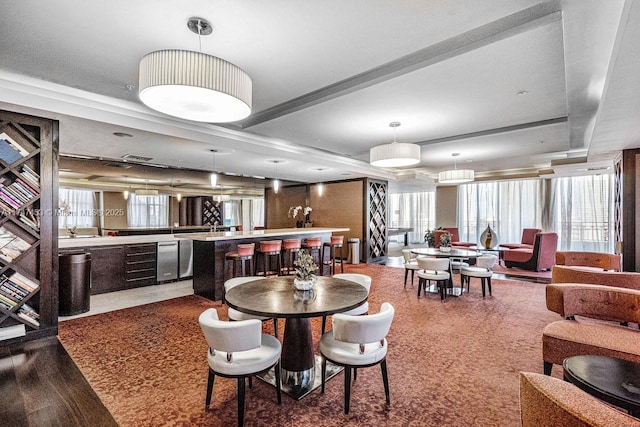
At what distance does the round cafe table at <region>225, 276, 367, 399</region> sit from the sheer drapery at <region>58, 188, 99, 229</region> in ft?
15.3

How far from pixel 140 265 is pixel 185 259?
86 centimetres

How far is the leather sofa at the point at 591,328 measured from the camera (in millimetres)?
2193

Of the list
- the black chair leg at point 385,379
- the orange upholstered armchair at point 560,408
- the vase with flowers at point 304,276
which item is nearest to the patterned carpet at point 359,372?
the black chair leg at point 385,379

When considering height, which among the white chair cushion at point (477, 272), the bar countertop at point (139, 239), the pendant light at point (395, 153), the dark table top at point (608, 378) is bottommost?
the white chair cushion at point (477, 272)

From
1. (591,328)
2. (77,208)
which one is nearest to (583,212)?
(591,328)

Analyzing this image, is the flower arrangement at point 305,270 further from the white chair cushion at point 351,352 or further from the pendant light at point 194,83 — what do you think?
the pendant light at point 194,83

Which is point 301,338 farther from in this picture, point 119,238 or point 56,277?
point 119,238

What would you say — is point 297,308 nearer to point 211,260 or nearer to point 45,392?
point 45,392

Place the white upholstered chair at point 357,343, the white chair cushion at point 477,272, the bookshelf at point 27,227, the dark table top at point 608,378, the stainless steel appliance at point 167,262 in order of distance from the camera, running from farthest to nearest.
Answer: the stainless steel appliance at point 167,262
the white chair cushion at point 477,272
the bookshelf at point 27,227
the white upholstered chair at point 357,343
the dark table top at point 608,378

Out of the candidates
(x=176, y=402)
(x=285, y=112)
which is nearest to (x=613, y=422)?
(x=176, y=402)

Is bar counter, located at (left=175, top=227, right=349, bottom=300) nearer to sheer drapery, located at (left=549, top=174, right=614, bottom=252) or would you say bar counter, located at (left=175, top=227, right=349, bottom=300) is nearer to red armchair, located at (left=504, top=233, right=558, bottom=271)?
red armchair, located at (left=504, top=233, right=558, bottom=271)

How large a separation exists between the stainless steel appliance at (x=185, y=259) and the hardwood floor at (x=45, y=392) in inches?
127

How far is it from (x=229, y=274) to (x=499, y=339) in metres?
3.95

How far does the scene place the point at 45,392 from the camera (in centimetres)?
235
